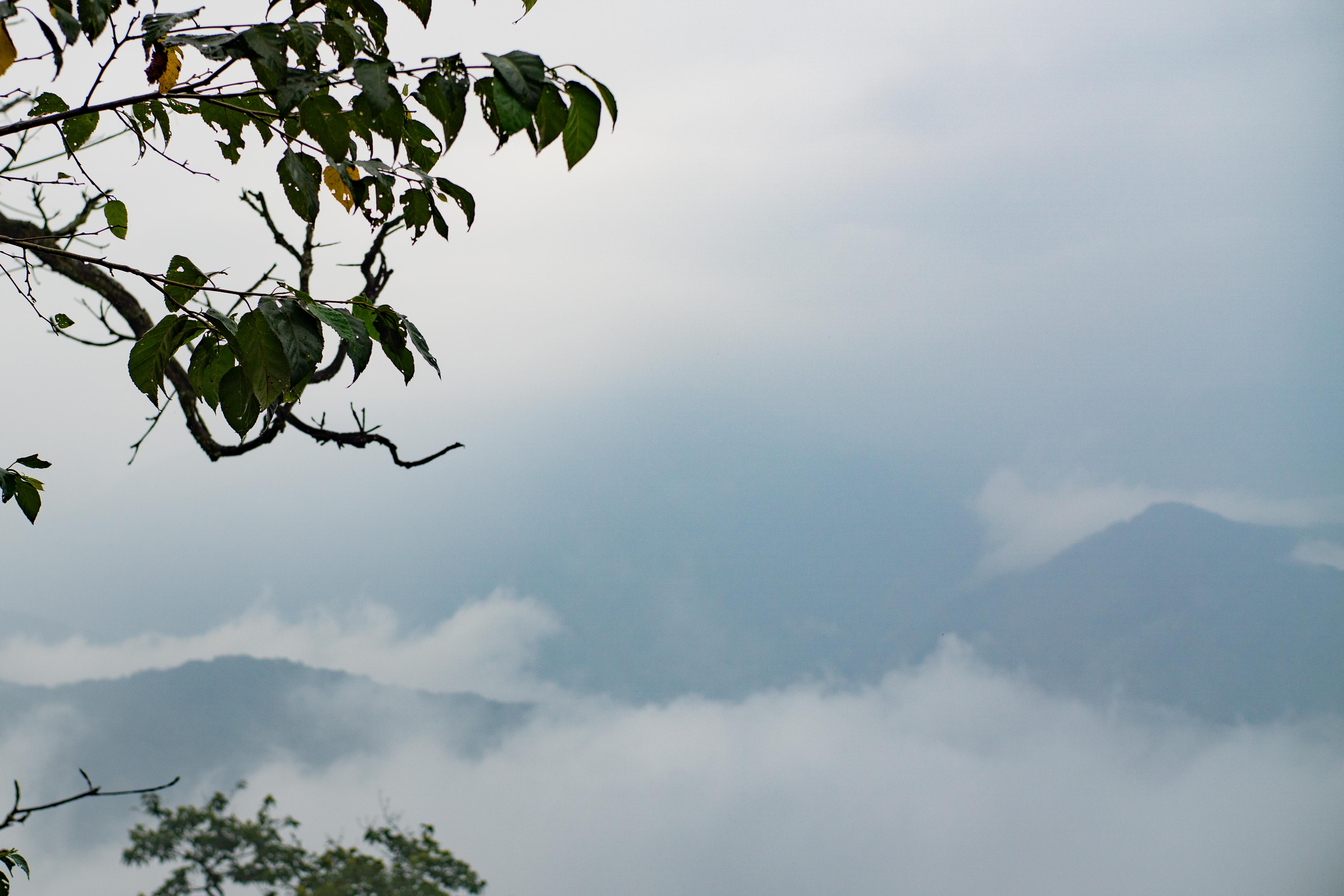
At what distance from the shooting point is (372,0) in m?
0.75

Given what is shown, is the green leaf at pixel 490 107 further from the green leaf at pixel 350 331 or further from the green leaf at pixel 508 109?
the green leaf at pixel 350 331

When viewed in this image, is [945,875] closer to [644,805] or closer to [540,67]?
[644,805]

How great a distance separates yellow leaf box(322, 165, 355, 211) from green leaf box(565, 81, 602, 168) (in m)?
0.28

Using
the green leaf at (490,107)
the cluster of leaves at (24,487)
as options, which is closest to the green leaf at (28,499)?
the cluster of leaves at (24,487)

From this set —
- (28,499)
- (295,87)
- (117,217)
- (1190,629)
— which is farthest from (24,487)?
(1190,629)

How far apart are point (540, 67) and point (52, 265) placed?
1510 millimetres

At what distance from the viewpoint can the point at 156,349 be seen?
647mm

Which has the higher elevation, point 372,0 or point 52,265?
point 52,265

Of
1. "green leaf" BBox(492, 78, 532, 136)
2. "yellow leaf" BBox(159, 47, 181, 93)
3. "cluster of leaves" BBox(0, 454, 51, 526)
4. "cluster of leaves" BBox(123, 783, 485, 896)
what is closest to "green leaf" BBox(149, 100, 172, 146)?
"yellow leaf" BBox(159, 47, 181, 93)

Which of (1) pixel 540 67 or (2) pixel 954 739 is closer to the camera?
(1) pixel 540 67

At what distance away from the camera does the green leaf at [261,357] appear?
1.93 ft

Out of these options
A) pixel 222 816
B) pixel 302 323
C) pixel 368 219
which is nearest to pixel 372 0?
pixel 368 219

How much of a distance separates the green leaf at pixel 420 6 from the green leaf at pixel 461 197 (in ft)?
0.39

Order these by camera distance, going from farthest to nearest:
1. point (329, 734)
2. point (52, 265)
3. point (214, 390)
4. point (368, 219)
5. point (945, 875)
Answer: point (329, 734) < point (945, 875) < point (52, 265) < point (368, 219) < point (214, 390)
